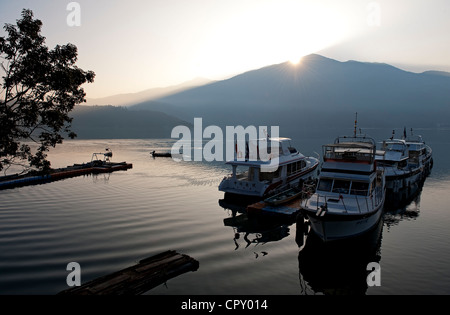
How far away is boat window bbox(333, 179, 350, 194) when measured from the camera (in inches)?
903

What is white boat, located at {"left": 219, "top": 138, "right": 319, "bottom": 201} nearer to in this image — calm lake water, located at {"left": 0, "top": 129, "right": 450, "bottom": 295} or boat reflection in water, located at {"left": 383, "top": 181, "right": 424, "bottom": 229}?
calm lake water, located at {"left": 0, "top": 129, "right": 450, "bottom": 295}

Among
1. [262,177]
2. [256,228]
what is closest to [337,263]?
[256,228]

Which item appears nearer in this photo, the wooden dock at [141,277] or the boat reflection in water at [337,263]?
the wooden dock at [141,277]

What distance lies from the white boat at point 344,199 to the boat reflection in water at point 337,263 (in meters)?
1.50

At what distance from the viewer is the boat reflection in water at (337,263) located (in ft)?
53.8

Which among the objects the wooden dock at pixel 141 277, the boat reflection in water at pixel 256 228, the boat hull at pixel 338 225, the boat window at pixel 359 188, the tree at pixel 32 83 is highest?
the tree at pixel 32 83

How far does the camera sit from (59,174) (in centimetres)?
4878

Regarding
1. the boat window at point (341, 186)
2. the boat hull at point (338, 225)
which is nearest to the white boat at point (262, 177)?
the boat window at point (341, 186)

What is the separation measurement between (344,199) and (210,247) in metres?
10.6

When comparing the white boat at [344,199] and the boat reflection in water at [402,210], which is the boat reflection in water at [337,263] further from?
the boat reflection in water at [402,210]

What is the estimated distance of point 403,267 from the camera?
61.5ft

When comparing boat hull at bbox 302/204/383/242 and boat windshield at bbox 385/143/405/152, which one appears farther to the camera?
boat windshield at bbox 385/143/405/152

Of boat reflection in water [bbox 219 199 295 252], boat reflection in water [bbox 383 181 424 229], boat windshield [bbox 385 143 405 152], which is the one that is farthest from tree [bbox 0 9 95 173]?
boat windshield [bbox 385 143 405 152]

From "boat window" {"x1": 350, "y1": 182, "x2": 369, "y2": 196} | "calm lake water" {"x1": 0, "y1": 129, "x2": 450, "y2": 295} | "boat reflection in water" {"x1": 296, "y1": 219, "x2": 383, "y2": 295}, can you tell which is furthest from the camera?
"boat window" {"x1": 350, "y1": 182, "x2": 369, "y2": 196}
